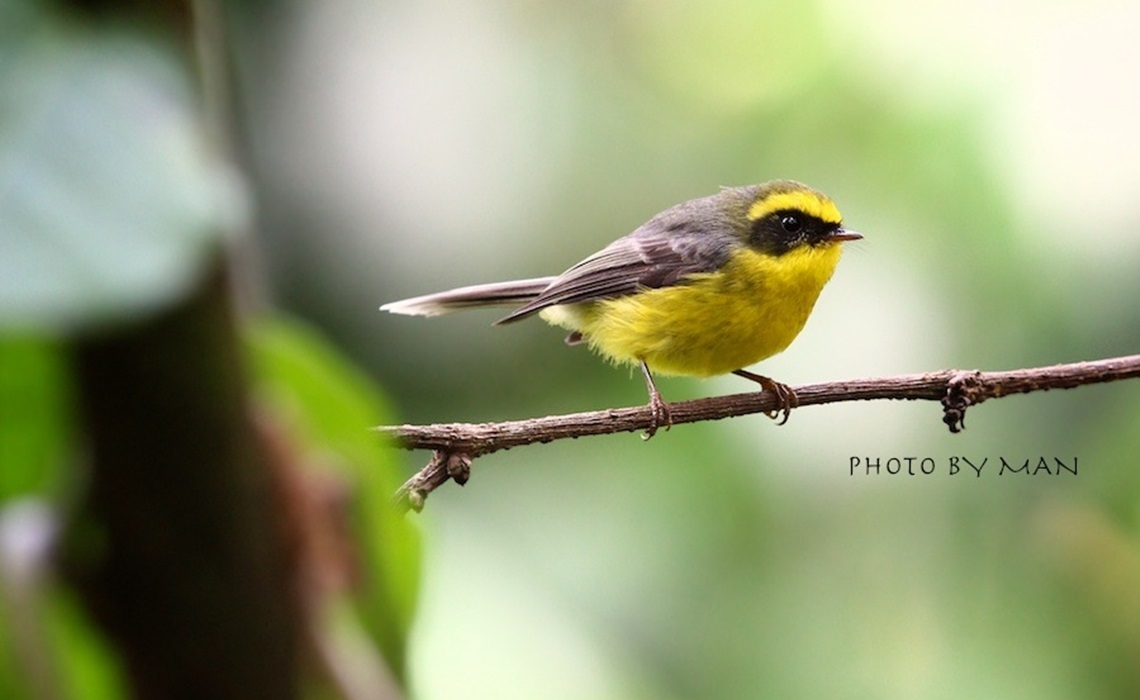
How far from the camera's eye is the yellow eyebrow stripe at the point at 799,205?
1.23 metres

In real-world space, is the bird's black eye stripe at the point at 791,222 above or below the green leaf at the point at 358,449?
above

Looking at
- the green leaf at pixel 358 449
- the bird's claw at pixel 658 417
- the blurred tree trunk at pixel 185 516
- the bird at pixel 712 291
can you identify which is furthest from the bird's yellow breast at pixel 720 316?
the blurred tree trunk at pixel 185 516

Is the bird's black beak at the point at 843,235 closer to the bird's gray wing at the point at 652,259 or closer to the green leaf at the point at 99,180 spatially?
the bird's gray wing at the point at 652,259

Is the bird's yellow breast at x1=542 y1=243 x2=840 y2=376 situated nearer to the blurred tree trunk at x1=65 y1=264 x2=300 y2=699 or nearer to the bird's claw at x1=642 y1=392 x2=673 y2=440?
the bird's claw at x1=642 y1=392 x2=673 y2=440

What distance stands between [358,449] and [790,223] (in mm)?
1046

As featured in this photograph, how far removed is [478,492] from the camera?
1.01 meters

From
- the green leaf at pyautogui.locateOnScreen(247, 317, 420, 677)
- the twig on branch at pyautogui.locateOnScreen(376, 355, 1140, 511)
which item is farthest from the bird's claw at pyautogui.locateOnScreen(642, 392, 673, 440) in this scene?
the green leaf at pyautogui.locateOnScreen(247, 317, 420, 677)

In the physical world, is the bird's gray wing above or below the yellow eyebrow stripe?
below

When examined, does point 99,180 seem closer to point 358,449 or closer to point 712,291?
point 358,449

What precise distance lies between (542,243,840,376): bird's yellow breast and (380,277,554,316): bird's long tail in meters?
0.09

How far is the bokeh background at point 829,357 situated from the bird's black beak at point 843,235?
5 centimetres

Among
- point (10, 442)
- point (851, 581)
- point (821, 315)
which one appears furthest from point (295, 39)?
point (851, 581)

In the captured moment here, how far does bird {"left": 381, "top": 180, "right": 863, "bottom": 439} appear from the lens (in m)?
1.24

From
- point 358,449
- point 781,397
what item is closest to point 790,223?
point 781,397
